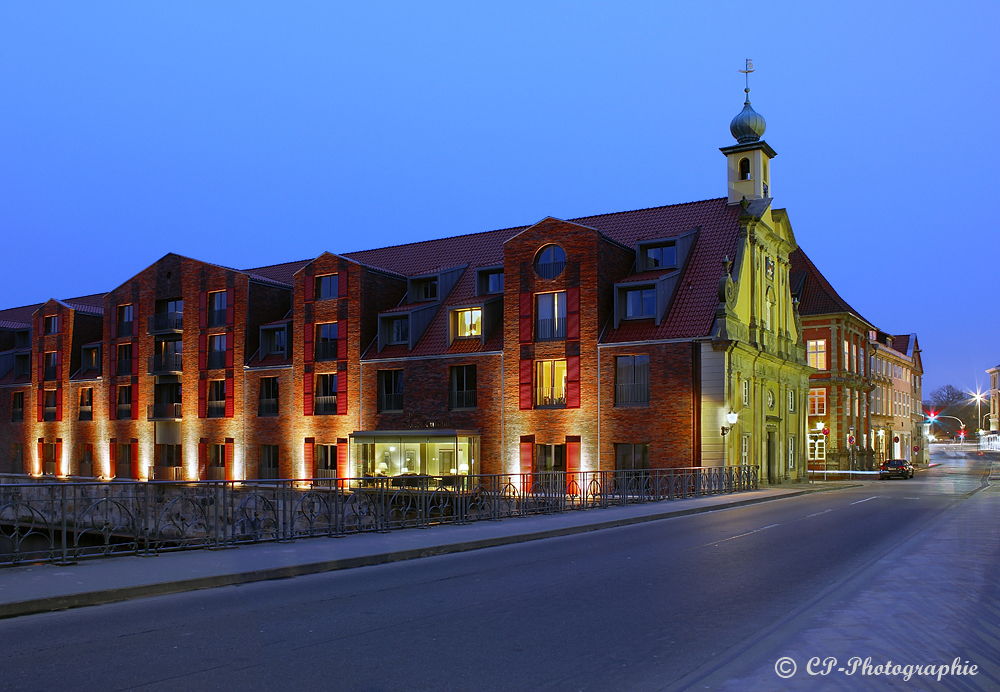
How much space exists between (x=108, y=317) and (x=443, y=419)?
27.4 metres

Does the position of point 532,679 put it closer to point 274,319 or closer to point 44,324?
point 274,319

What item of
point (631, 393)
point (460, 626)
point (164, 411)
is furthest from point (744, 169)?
point (460, 626)

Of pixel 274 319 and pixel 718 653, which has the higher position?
pixel 274 319

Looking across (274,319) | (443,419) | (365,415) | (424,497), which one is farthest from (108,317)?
(424,497)

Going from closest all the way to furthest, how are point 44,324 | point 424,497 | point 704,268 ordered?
point 424,497
point 704,268
point 44,324

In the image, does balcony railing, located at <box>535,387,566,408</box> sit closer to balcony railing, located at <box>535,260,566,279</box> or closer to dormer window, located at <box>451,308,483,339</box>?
dormer window, located at <box>451,308,483,339</box>

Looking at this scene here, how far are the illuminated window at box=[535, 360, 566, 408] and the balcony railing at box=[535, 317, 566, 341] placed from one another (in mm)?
1157

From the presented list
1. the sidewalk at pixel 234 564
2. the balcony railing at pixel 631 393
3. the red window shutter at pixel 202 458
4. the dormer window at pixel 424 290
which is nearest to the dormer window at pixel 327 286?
the dormer window at pixel 424 290

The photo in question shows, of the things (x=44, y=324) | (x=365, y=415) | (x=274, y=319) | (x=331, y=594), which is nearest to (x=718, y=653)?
(x=331, y=594)

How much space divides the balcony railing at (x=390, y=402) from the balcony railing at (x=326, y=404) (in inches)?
114

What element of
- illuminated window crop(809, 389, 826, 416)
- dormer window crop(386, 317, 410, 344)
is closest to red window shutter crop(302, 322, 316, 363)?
dormer window crop(386, 317, 410, 344)

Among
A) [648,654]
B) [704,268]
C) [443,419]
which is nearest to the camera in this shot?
[648,654]

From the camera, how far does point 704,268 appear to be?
130 feet

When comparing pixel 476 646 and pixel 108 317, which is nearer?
pixel 476 646
